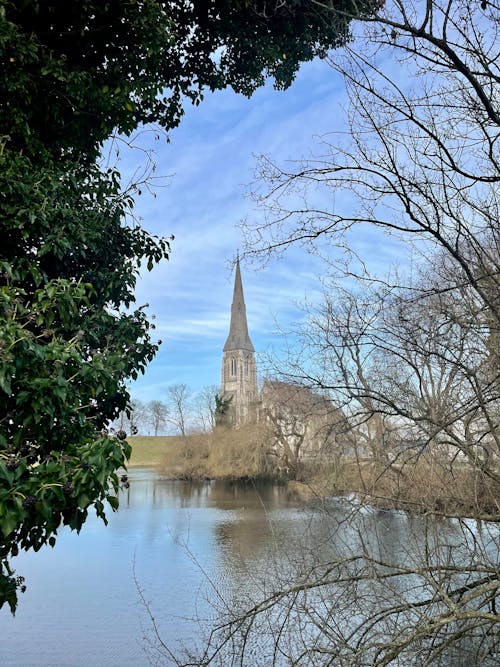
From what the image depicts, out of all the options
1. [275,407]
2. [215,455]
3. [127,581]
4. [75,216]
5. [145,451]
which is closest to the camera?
[75,216]

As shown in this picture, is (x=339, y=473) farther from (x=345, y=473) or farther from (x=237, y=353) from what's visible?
(x=237, y=353)

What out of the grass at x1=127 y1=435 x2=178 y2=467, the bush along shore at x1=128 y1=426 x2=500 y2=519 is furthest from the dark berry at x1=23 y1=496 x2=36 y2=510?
the grass at x1=127 y1=435 x2=178 y2=467

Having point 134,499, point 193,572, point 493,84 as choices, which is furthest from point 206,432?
point 493,84

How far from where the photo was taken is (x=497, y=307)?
320cm

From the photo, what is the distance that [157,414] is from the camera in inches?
1567

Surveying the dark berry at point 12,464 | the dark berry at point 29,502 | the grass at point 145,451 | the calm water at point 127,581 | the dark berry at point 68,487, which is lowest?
the calm water at point 127,581

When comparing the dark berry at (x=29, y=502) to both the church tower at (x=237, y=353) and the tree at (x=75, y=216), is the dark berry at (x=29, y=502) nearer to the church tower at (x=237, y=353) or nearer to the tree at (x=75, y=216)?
the tree at (x=75, y=216)

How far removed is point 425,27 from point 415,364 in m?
2.13

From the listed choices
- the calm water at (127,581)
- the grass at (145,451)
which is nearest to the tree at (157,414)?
the grass at (145,451)

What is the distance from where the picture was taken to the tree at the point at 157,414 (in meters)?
38.8

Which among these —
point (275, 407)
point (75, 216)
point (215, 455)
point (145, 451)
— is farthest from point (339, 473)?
point (145, 451)

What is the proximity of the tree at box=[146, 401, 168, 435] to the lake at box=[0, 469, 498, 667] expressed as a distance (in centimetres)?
2320

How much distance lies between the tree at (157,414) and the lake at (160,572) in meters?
23.2

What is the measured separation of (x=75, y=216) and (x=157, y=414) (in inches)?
1442
